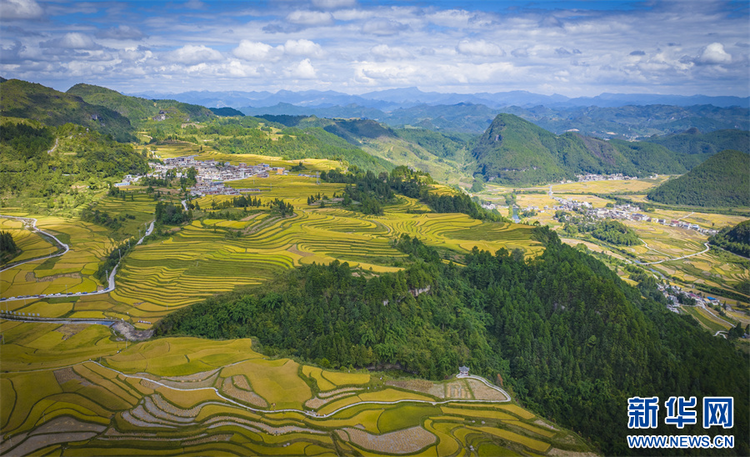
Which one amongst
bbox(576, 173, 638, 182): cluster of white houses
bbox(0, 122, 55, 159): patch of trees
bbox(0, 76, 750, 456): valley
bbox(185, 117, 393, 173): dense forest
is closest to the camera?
bbox(0, 76, 750, 456): valley

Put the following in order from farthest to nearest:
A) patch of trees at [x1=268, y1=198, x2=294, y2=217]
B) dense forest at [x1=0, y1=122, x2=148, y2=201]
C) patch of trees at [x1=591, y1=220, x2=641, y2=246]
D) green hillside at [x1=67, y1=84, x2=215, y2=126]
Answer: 1. green hillside at [x1=67, y1=84, x2=215, y2=126]
2. patch of trees at [x1=591, y1=220, x2=641, y2=246]
3. dense forest at [x1=0, y1=122, x2=148, y2=201]
4. patch of trees at [x1=268, y1=198, x2=294, y2=217]

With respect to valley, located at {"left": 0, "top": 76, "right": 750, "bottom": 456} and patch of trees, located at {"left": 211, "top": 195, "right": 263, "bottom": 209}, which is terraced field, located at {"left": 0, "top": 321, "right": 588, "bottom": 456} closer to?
valley, located at {"left": 0, "top": 76, "right": 750, "bottom": 456}

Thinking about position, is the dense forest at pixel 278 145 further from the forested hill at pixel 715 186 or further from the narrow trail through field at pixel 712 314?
the narrow trail through field at pixel 712 314

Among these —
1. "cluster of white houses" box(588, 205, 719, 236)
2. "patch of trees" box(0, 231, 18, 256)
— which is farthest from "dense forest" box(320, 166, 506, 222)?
"patch of trees" box(0, 231, 18, 256)

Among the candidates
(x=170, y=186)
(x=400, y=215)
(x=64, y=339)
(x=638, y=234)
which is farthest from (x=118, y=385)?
(x=638, y=234)

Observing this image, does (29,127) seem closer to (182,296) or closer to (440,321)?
(182,296)
